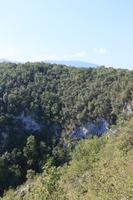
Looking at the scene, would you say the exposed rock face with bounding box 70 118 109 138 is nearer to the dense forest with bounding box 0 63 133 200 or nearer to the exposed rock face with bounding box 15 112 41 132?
the dense forest with bounding box 0 63 133 200

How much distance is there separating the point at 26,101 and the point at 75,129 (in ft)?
75.1

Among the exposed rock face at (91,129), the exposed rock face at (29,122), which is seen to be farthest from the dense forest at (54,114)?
the exposed rock face at (91,129)

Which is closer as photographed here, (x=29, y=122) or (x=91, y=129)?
(x=91, y=129)

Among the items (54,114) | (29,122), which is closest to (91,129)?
(54,114)

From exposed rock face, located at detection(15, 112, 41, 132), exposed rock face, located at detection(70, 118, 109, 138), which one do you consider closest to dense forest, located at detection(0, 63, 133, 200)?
exposed rock face, located at detection(15, 112, 41, 132)

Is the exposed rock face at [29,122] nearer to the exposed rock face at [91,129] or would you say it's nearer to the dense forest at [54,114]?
the dense forest at [54,114]

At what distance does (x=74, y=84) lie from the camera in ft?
493

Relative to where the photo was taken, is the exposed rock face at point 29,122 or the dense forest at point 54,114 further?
the exposed rock face at point 29,122

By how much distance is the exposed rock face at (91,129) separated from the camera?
130300 millimetres

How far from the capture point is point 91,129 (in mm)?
132625

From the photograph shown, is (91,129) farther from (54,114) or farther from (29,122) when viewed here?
(29,122)

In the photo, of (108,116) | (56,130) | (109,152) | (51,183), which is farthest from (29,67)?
(51,183)

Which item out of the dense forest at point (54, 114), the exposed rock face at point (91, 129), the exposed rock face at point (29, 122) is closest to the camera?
the dense forest at point (54, 114)

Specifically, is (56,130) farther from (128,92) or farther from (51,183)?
(51,183)
